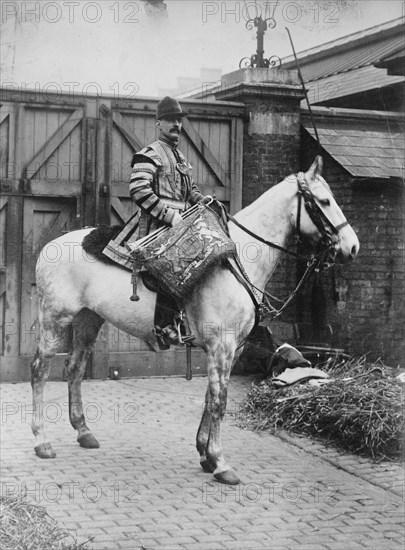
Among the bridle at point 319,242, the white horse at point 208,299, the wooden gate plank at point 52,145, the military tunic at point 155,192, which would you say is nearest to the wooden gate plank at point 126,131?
the wooden gate plank at point 52,145

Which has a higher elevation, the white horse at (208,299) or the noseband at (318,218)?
the noseband at (318,218)

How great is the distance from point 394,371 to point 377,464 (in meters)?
2.21

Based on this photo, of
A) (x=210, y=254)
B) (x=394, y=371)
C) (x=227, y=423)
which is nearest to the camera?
(x=210, y=254)

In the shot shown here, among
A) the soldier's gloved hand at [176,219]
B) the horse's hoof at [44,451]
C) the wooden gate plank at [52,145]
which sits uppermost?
the wooden gate plank at [52,145]

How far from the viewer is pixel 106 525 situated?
18.6 ft

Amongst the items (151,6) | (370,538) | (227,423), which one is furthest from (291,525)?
(151,6)

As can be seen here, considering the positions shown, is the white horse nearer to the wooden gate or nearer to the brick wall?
the wooden gate

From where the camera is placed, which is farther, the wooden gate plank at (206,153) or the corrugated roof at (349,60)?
the corrugated roof at (349,60)

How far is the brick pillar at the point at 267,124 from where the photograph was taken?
11250 mm

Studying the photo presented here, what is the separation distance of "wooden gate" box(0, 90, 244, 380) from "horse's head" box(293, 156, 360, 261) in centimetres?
400

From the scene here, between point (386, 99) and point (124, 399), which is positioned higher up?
point (386, 99)

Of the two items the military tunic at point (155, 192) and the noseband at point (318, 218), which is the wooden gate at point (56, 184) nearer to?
the military tunic at point (155, 192)

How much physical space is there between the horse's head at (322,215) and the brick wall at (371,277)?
11.9 ft

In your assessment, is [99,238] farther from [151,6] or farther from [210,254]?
[151,6]
